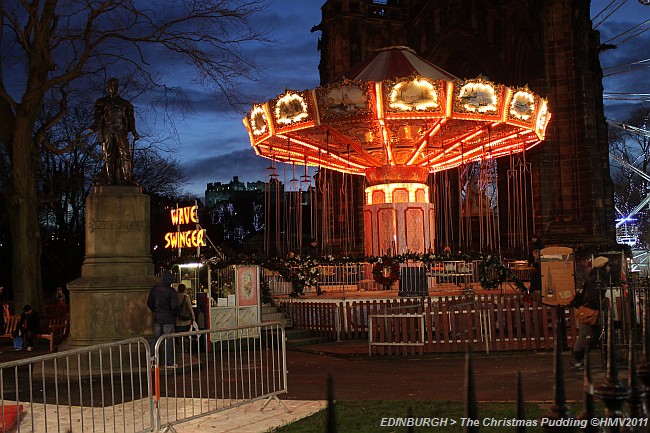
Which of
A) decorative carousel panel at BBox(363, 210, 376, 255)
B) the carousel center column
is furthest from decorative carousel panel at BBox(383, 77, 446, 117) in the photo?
decorative carousel panel at BBox(363, 210, 376, 255)

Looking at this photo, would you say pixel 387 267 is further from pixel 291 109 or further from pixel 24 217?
pixel 24 217

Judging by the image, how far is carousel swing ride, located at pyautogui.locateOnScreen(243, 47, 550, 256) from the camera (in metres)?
19.8

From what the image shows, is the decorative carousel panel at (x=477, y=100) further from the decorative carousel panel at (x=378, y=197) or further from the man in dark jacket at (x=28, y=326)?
the man in dark jacket at (x=28, y=326)

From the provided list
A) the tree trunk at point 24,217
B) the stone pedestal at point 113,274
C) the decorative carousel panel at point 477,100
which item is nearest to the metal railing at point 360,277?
the decorative carousel panel at point 477,100

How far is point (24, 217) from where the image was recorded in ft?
66.9

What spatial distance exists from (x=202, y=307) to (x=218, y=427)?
334 inches

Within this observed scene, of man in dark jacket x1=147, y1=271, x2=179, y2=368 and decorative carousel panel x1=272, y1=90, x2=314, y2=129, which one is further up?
decorative carousel panel x1=272, y1=90, x2=314, y2=129

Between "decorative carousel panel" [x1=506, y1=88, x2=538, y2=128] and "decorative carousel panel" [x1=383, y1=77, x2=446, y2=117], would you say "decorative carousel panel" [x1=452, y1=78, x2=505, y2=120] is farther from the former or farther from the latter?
"decorative carousel panel" [x1=383, y1=77, x2=446, y2=117]

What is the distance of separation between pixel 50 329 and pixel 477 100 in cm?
1231

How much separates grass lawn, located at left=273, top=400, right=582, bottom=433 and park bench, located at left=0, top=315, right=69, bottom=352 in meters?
10.3

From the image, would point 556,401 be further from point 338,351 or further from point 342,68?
point 342,68

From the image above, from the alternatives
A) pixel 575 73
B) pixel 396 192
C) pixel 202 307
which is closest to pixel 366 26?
pixel 575 73

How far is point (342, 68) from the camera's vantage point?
117 feet

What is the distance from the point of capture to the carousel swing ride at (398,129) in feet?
65.1
